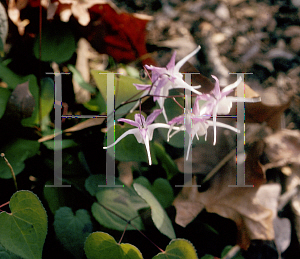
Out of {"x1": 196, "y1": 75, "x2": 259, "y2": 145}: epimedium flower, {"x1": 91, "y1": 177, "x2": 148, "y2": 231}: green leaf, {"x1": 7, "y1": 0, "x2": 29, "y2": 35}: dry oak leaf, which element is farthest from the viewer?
{"x1": 7, "y1": 0, "x2": 29, "y2": 35}: dry oak leaf

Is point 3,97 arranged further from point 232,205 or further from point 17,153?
point 232,205

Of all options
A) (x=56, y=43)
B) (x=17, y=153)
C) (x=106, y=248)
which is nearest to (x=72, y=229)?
(x=106, y=248)

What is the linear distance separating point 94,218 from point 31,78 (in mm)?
379

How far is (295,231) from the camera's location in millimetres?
688

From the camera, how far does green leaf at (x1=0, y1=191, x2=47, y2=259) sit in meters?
0.49

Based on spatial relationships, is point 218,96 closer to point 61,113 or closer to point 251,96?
point 251,96

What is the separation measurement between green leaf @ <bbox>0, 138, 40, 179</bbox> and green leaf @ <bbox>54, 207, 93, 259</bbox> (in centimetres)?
15

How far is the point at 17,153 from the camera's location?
62 cm

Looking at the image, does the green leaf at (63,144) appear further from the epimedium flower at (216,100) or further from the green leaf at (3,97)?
the epimedium flower at (216,100)

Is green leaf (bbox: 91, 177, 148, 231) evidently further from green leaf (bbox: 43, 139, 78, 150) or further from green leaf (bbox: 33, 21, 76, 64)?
green leaf (bbox: 33, 21, 76, 64)

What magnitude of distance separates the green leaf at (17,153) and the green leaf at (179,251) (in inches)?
14.5

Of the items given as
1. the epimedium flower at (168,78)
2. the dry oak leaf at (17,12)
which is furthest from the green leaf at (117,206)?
the dry oak leaf at (17,12)

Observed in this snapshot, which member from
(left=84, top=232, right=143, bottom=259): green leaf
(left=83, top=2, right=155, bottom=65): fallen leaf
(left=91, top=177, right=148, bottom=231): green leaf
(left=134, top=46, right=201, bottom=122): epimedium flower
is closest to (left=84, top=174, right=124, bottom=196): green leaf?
(left=91, top=177, right=148, bottom=231): green leaf

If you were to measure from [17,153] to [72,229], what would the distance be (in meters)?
0.22
